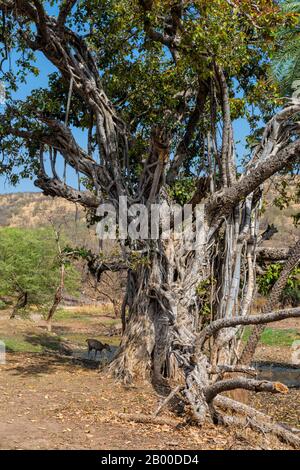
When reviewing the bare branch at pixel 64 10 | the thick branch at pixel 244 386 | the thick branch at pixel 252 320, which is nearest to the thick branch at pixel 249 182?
the thick branch at pixel 252 320

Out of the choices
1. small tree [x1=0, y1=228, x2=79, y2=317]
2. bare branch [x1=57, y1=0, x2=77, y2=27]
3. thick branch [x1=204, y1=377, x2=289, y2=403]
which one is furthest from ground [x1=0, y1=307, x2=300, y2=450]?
small tree [x1=0, y1=228, x2=79, y2=317]

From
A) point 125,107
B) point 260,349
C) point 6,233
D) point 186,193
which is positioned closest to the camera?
point 186,193

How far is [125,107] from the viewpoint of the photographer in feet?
39.5

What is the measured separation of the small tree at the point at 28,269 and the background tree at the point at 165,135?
40.7 ft

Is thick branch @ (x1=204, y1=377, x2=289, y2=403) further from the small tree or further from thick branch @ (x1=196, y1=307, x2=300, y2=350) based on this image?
the small tree

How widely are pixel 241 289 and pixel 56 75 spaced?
20.8 ft

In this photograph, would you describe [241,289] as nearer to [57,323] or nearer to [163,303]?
[163,303]

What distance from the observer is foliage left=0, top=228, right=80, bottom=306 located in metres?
24.0

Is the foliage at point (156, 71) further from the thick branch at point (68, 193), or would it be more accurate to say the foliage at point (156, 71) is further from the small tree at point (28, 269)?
the small tree at point (28, 269)

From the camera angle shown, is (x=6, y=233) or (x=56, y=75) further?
(x=6, y=233)

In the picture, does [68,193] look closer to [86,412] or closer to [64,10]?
[64,10]

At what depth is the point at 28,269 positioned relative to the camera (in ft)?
80.4

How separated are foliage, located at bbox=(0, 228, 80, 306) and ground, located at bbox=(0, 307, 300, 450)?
11221mm
